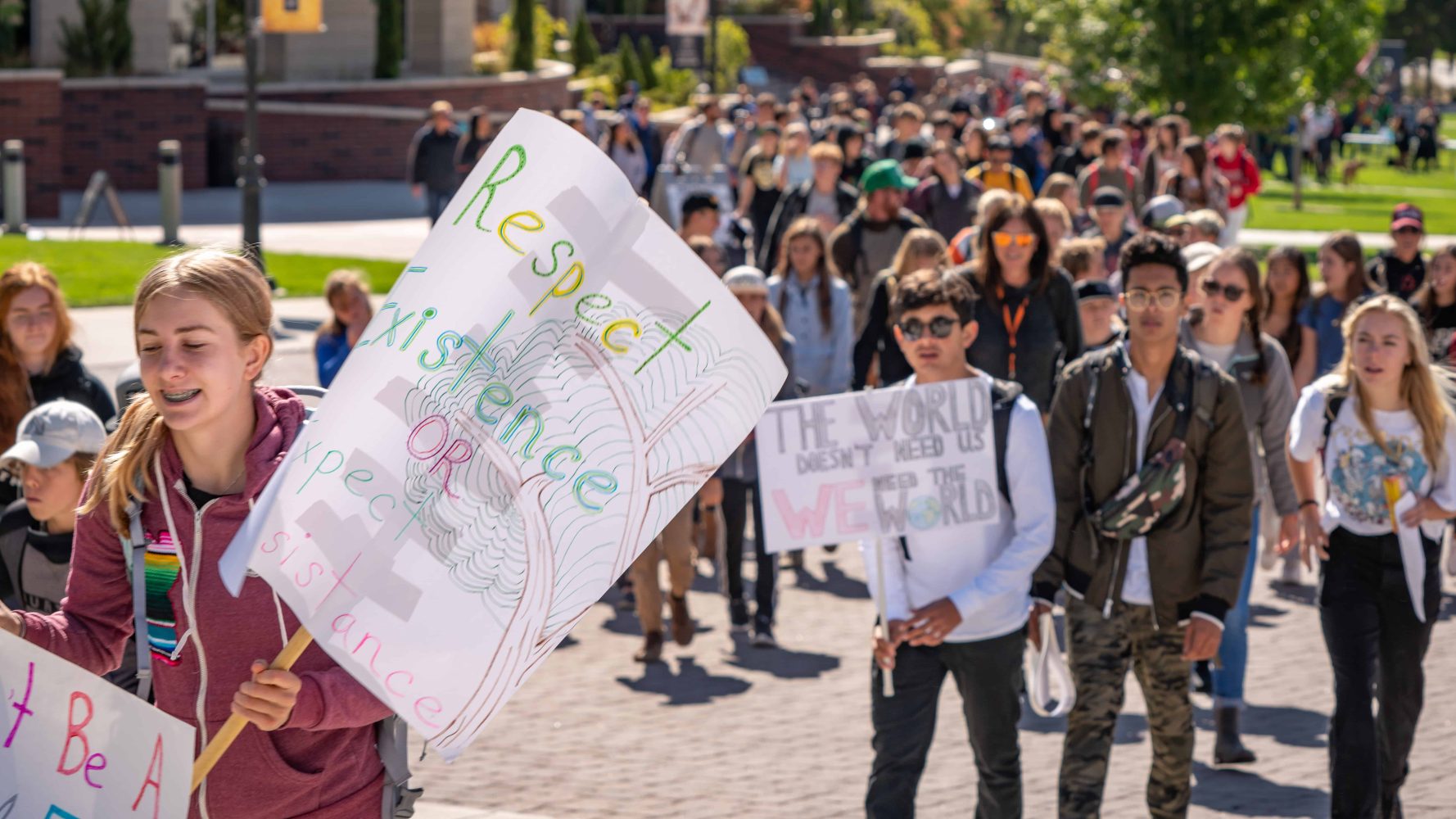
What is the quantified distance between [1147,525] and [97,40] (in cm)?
2496

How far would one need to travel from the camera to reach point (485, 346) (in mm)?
3148

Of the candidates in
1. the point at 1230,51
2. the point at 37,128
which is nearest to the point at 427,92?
the point at 37,128

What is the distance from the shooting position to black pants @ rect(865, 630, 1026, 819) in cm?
562

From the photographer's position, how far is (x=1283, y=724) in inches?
315

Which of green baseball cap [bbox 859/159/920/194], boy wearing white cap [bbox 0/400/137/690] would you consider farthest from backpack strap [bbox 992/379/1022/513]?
green baseball cap [bbox 859/159/920/194]

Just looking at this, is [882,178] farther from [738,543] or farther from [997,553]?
[997,553]

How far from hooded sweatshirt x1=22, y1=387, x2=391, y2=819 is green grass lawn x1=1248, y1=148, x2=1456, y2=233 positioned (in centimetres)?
2846

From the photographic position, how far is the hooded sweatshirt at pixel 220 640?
11.0 ft

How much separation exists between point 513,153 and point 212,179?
28198 mm

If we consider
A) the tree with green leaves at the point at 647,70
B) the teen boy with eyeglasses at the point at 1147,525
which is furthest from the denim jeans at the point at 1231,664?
the tree with green leaves at the point at 647,70

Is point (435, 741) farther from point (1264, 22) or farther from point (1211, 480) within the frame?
point (1264, 22)

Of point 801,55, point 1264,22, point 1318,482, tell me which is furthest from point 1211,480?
point 801,55

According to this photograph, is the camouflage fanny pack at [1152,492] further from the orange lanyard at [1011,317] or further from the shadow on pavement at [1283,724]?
the orange lanyard at [1011,317]

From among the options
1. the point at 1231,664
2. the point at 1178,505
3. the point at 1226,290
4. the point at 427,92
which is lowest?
the point at 1231,664
